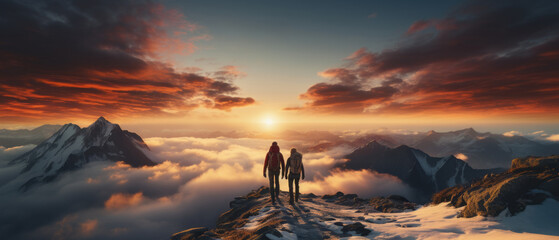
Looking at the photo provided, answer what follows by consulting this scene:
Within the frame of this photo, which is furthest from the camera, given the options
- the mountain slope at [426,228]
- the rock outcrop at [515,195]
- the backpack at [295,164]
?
the backpack at [295,164]

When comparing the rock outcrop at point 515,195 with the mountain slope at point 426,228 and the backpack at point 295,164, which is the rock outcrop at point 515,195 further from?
the backpack at point 295,164

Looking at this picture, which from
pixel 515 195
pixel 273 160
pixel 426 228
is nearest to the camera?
pixel 515 195

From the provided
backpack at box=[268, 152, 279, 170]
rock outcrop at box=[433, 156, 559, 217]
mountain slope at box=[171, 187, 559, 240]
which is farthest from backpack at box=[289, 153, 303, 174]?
rock outcrop at box=[433, 156, 559, 217]

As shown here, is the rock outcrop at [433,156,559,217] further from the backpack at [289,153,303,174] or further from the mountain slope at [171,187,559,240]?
the backpack at [289,153,303,174]

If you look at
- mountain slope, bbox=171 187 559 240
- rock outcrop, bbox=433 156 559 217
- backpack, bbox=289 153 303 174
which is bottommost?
mountain slope, bbox=171 187 559 240

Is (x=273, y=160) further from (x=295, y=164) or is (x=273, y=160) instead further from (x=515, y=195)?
(x=515, y=195)

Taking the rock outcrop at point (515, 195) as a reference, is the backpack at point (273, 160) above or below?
above

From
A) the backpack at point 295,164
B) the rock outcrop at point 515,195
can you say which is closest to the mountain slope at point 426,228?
the rock outcrop at point 515,195

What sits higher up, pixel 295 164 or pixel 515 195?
pixel 295 164

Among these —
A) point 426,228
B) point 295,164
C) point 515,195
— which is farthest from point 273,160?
point 515,195

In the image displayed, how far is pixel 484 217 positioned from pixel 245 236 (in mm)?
12204

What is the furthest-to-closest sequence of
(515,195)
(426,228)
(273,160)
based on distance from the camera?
(273,160)
(426,228)
(515,195)

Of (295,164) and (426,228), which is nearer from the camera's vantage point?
(426,228)

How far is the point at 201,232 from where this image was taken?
45.7ft
